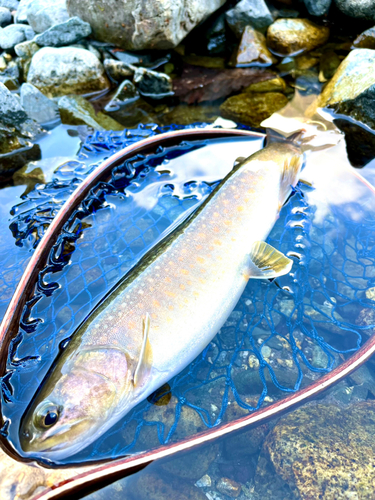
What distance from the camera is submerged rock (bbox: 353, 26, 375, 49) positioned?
5457mm

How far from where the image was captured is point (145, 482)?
2.30 m

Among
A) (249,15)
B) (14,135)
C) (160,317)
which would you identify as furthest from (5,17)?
(160,317)

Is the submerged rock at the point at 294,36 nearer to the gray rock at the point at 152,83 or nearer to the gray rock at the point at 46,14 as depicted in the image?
the gray rock at the point at 152,83

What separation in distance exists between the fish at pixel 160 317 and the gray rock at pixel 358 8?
4221 mm

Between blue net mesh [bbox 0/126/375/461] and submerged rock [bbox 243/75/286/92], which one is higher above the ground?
submerged rock [bbox 243/75/286/92]

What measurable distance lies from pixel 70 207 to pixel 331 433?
2.58 metres

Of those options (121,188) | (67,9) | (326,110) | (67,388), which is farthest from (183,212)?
(67,9)

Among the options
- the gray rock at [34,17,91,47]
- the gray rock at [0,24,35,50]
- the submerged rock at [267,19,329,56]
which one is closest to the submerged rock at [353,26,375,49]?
the submerged rock at [267,19,329,56]

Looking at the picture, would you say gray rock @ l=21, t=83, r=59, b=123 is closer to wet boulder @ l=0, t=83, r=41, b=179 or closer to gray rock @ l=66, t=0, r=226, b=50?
wet boulder @ l=0, t=83, r=41, b=179

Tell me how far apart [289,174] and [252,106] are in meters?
1.95

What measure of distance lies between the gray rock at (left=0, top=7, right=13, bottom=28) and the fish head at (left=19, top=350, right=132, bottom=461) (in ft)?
22.3

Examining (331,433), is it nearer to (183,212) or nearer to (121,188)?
(183,212)

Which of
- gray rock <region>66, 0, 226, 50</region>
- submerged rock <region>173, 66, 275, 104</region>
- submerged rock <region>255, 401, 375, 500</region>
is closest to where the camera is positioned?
submerged rock <region>255, 401, 375, 500</region>

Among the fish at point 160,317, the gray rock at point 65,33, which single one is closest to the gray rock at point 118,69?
the gray rock at point 65,33
